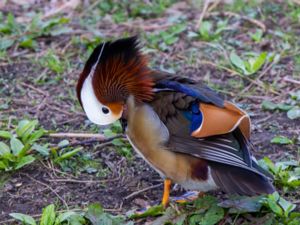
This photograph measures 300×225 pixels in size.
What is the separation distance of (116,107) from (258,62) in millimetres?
1927

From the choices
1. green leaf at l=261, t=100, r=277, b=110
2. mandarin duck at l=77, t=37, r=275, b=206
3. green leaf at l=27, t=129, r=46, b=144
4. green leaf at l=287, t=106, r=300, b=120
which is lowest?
green leaf at l=261, t=100, r=277, b=110

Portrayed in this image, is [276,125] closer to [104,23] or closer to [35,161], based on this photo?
[35,161]

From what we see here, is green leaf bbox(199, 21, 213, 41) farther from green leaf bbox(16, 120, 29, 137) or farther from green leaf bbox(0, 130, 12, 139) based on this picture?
green leaf bbox(0, 130, 12, 139)

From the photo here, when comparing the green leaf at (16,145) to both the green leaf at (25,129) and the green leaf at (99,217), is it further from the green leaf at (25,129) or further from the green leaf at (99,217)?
the green leaf at (99,217)

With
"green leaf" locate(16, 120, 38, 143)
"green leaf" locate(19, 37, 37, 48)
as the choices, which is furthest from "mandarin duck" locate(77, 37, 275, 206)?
"green leaf" locate(19, 37, 37, 48)

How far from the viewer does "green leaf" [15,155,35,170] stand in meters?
3.89

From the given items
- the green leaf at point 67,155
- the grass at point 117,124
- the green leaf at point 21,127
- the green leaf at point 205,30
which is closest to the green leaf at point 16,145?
the grass at point 117,124

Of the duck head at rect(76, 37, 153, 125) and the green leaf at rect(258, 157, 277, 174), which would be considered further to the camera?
the green leaf at rect(258, 157, 277, 174)

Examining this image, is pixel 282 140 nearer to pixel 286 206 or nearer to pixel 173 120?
pixel 286 206

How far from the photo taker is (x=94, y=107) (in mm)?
3432

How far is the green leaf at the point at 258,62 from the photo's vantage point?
→ 5059mm

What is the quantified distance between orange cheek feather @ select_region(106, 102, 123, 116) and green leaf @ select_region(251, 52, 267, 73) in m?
1.87

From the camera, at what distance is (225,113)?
328cm

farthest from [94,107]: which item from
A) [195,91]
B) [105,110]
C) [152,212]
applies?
[152,212]
